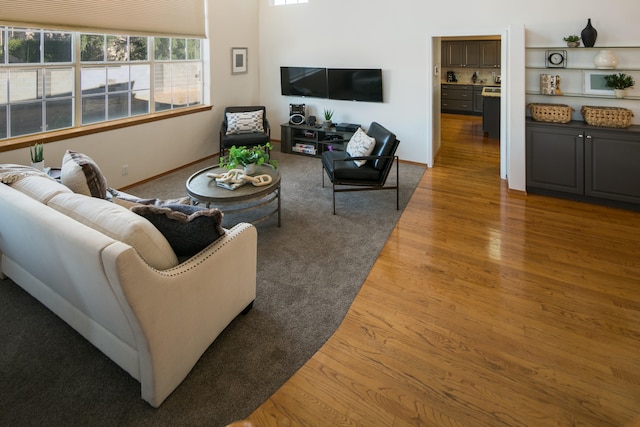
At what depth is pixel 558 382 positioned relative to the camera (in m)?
Result: 2.08

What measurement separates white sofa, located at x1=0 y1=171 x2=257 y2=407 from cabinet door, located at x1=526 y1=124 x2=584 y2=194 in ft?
12.9

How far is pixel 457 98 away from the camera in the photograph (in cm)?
1132

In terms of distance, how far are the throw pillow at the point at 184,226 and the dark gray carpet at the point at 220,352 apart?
0.65 m

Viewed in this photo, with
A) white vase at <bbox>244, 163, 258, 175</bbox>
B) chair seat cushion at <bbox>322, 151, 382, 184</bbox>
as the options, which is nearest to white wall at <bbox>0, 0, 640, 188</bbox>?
chair seat cushion at <bbox>322, 151, 382, 184</bbox>

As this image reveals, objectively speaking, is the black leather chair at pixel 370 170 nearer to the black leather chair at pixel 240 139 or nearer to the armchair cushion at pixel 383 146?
the armchair cushion at pixel 383 146

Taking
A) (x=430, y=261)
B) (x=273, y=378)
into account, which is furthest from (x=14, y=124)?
(x=430, y=261)

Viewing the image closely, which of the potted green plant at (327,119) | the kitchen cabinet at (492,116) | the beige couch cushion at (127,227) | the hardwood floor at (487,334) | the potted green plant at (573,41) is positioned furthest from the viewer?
the kitchen cabinet at (492,116)

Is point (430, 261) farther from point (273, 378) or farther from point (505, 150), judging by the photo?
point (505, 150)

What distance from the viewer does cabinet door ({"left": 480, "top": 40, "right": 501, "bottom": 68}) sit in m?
10.5

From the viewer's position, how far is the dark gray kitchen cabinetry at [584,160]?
4223 millimetres

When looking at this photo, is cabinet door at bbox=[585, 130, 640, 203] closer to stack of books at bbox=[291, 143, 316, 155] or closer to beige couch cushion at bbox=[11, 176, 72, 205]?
stack of books at bbox=[291, 143, 316, 155]

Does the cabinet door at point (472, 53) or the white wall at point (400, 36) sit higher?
the cabinet door at point (472, 53)

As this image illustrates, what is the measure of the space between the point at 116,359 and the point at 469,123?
9.90 metres

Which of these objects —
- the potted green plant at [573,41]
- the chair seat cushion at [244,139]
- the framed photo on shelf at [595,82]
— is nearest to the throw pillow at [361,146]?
the chair seat cushion at [244,139]
